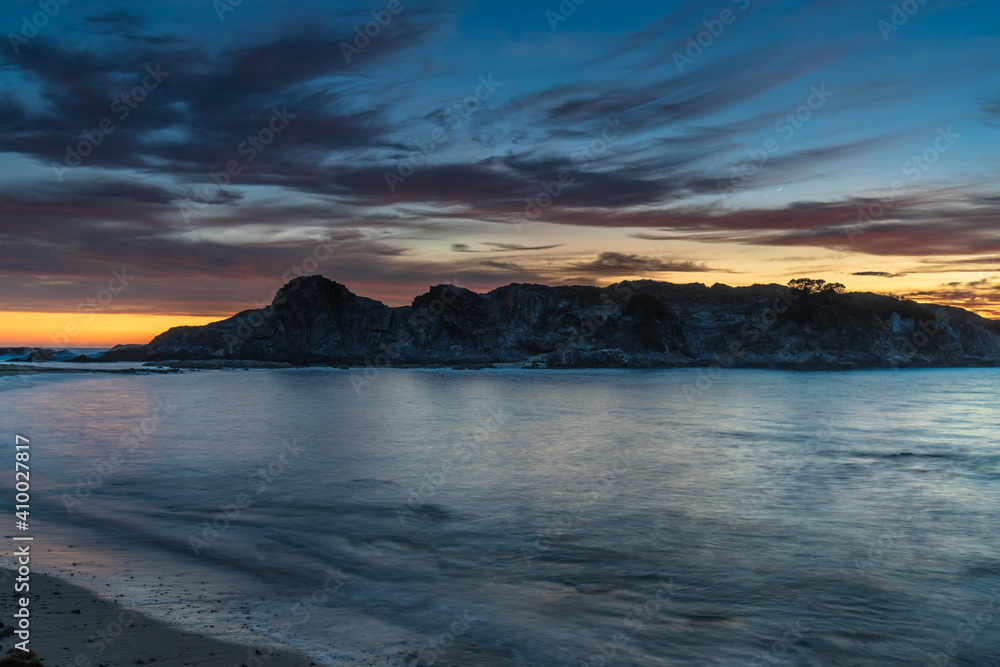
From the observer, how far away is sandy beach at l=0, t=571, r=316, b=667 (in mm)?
7164

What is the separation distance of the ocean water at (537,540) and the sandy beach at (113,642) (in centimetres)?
29

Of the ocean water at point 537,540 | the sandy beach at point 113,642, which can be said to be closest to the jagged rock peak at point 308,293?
the ocean water at point 537,540

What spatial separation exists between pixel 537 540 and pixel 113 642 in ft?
30.0

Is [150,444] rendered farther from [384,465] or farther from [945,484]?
[945,484]

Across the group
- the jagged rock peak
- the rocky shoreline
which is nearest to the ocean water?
the rocky shoreline

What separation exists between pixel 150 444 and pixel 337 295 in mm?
142051

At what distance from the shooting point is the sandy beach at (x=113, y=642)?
282 inches

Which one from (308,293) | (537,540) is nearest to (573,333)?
(308,293)

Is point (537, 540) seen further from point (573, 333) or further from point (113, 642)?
point (573, 333)

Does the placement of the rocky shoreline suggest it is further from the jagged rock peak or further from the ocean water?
the ocean water

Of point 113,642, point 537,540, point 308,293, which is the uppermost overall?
point 308,293

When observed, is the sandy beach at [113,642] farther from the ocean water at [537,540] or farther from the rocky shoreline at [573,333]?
the rocky shoreline at [573,333]

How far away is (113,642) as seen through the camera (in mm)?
7625

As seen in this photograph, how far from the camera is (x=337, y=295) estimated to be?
6649 inches
